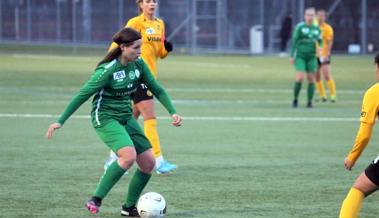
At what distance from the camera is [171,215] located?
960cm

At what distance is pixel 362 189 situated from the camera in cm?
839

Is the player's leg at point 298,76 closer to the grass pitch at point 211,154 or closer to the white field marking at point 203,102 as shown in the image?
the grass pitch at point 211,154

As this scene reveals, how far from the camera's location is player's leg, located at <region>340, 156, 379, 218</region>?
8.27 metres

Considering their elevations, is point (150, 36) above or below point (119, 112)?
above

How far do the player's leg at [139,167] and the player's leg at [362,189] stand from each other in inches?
79.0

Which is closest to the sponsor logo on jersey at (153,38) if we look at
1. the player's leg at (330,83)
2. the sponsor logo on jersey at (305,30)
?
the sponsor logo on jersey at (305,30)

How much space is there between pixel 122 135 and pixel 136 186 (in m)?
0.58

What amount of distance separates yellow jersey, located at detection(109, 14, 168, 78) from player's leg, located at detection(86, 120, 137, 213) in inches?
129

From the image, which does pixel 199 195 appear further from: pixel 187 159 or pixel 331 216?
pixel 187 159

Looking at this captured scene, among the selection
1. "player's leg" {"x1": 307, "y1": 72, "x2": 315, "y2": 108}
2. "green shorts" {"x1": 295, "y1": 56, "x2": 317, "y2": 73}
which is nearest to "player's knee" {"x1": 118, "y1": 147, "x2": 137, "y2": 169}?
A: "player's leg" {"x1": 307, "y1": 72, "x2": 315, "y2": 108}

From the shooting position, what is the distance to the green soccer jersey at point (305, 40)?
22953 millimetres

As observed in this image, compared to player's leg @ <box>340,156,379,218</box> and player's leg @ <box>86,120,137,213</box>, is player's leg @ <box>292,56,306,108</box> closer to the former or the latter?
player's leg @ <box>86,120,137,213</box>

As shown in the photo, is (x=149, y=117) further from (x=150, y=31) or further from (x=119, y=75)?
(x=119, y=75)

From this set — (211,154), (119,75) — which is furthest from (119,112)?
(211,154)
